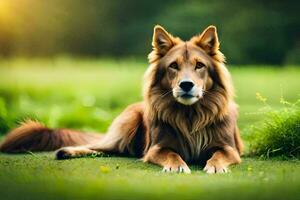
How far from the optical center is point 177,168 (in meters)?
5.65

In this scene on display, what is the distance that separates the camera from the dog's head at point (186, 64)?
19.3 feet

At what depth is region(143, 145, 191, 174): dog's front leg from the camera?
18.5 feet

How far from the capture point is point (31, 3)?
13.1m

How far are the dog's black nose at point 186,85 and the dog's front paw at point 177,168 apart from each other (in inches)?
24.9

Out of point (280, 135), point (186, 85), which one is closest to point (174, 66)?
point (186, 85)

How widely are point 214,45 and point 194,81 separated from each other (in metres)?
0.59

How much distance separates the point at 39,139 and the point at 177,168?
2012 millimetres

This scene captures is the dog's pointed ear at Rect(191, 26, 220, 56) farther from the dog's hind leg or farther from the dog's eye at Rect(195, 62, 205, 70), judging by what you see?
the dog's hind leg

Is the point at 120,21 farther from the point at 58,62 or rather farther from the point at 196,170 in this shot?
the point at 196,170

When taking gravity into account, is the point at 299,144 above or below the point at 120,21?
below

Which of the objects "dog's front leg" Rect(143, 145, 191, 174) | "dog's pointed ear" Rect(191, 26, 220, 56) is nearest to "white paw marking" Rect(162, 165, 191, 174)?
"dog's front leg" Rect(143, 145, 191, 174)

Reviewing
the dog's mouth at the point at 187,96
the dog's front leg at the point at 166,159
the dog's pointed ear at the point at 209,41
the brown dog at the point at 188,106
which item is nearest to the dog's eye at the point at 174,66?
the brown dog at the point at 188,106

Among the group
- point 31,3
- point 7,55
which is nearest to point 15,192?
point 7,55

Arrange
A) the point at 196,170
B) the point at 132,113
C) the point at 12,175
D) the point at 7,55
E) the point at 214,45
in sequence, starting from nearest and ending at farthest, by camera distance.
Answer: the point at 12,175
the point at 196,170
the point at 214,45
the point at 132,113
the point at 7,55
